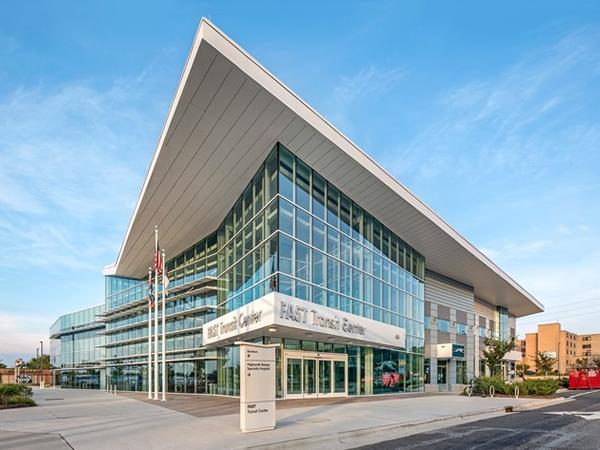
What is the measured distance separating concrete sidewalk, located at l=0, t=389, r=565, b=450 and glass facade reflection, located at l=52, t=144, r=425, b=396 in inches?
253

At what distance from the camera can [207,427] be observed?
14234 mm

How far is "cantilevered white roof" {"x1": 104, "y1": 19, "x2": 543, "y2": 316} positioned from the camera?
17.0 meters

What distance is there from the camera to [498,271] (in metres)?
44.4

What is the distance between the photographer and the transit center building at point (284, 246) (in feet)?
65.1

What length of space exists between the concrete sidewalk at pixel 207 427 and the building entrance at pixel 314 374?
4054 millimetres

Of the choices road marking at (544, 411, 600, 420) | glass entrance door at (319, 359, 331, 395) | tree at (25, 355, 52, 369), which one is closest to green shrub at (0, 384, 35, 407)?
glass entrance door at (319, 359, 331, 395)

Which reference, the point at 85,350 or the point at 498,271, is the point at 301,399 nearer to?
the point at 498,271

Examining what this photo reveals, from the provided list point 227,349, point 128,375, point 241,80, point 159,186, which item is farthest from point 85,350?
point 241,80

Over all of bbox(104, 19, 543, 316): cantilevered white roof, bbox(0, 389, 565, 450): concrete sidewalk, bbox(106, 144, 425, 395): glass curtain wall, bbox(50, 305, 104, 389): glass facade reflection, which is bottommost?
bbox(50, 305, 104, 389): glass facade reflection

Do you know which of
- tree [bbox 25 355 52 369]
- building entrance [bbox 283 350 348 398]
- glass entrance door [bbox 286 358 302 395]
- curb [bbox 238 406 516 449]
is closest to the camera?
curb [bbox 238 406 516 449]

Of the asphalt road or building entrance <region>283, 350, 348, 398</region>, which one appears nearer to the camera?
the asphalt road

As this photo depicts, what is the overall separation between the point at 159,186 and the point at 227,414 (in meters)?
13.2

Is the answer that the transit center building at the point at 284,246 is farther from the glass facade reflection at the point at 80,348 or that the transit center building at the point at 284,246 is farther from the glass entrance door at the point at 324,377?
the glass facade reflection at the point at 80,348

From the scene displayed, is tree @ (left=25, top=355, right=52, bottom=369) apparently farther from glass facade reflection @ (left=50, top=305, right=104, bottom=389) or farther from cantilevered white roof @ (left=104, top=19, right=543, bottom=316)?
cantilevered white roof @ (left=104, top=19, right=543, bottom=316)
